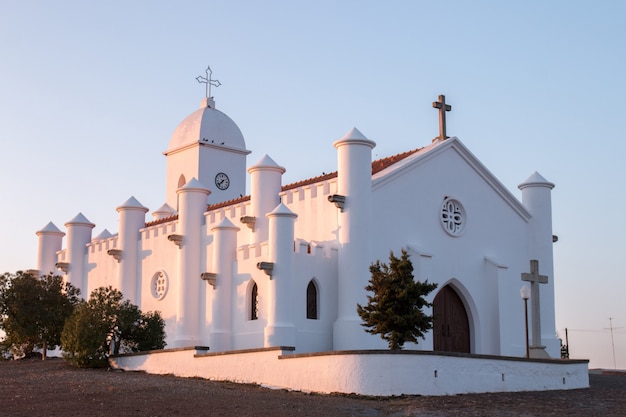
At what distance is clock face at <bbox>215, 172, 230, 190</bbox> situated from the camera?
1912 inches

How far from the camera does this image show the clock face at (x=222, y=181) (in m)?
48.6

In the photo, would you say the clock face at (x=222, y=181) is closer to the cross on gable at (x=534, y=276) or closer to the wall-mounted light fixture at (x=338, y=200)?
the wall-mounted light fixture at (x=338, y=200)

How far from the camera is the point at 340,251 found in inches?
1260

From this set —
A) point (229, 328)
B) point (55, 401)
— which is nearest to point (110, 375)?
point (229, 328)

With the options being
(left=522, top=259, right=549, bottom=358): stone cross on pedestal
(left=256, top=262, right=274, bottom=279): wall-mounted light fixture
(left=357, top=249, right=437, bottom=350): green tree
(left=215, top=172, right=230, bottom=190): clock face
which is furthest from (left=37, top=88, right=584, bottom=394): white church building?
(left=215, top=172, right=230, bottom=190): clock face

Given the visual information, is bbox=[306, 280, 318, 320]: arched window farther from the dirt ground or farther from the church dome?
the church dome

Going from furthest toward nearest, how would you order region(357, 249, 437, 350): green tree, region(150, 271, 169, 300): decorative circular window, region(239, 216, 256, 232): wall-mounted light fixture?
region(150, 271, 169, 300): decorative circular window
region(239, 216, 256, 232): wall-mounted light fixture
region(357, 249, 437, 350): green tree

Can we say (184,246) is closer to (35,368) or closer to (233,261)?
(233,261)

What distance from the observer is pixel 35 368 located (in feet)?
112

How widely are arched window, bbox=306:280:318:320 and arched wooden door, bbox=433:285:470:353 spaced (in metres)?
4.80

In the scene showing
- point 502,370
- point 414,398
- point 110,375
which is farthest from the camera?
point 110,375

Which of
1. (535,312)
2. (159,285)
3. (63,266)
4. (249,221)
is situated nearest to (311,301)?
(249,221)

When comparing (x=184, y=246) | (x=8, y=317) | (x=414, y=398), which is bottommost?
(x=414, y=398)

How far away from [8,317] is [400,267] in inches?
744
